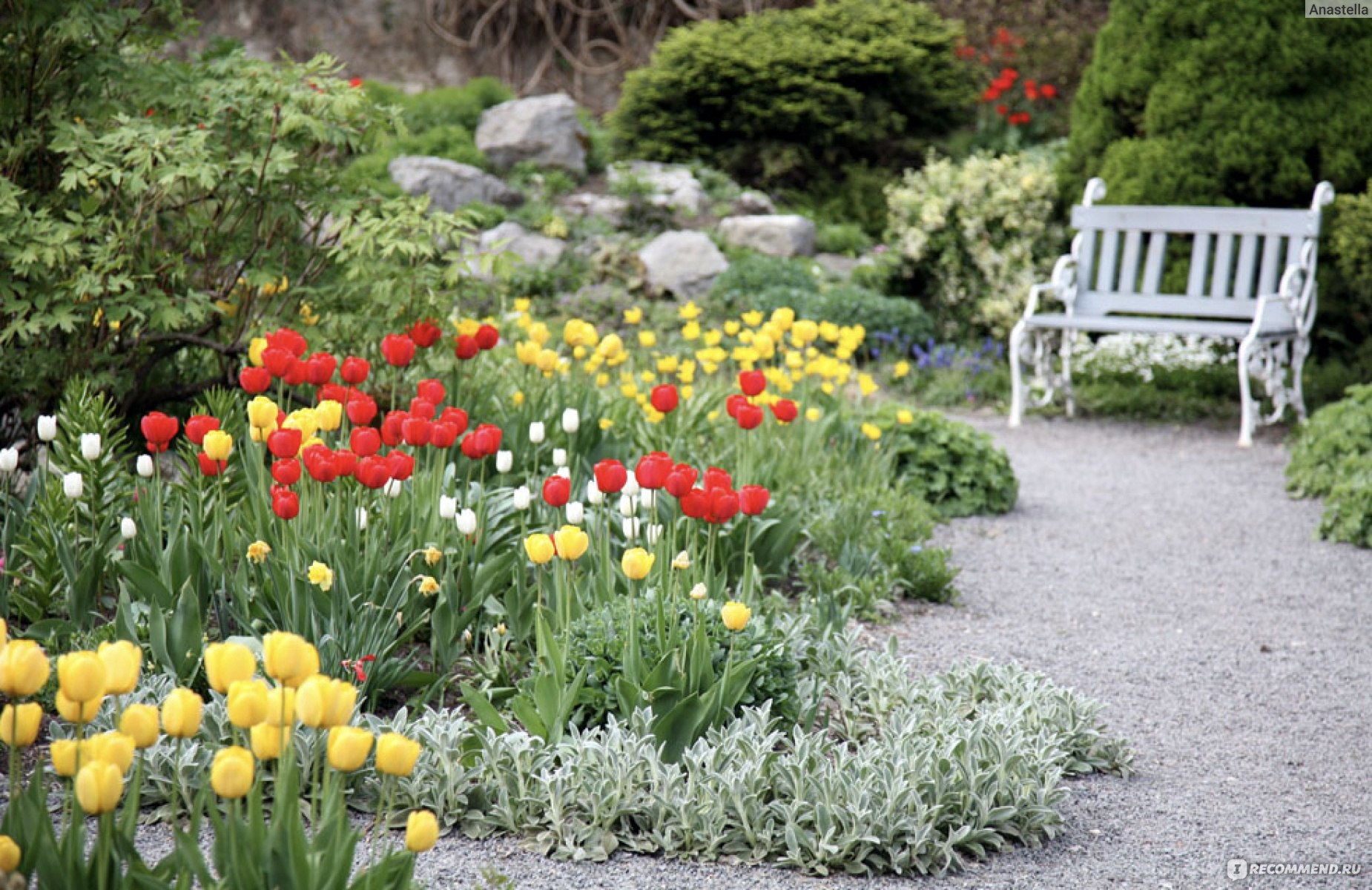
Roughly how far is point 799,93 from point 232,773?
10290 millimetres

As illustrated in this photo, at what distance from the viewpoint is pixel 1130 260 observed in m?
7.72

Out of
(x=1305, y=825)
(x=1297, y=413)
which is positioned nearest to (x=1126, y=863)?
(x=1305, y=825)

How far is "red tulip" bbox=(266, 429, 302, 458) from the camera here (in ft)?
8.24

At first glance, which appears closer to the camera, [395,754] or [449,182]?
[395,754]

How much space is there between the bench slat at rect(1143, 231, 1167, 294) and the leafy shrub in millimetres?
2976

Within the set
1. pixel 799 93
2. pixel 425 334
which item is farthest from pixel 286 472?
pixel 799 93

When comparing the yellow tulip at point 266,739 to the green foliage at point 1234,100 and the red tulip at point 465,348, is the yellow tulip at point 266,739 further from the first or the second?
the green foliage at point 1234,100

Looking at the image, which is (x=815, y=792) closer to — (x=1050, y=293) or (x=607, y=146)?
(x=1050, y=293)

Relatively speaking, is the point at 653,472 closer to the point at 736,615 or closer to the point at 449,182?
the point at 736,615

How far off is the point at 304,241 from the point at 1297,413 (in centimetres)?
551

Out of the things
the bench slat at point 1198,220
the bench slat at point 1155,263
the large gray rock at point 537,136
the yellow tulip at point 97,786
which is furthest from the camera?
the large gray rock at point 537,136

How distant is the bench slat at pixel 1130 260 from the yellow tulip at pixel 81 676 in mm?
7230

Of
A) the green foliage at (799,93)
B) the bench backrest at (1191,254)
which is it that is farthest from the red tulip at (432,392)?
the green foliage at (799,93)

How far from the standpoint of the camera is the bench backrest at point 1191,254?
7258mm
